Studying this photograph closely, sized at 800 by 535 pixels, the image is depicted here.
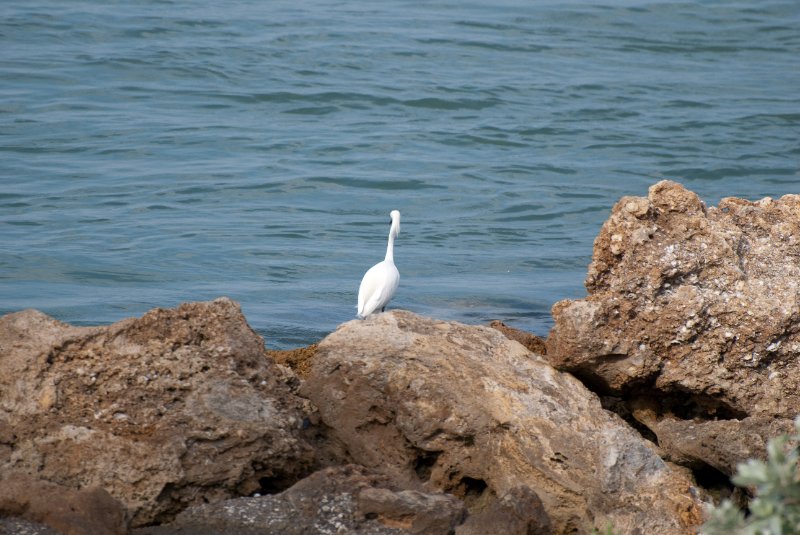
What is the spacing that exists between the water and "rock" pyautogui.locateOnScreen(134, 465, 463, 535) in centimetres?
403

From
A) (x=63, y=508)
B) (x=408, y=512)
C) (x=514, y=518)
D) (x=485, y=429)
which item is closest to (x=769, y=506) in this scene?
(x=514, y=518)

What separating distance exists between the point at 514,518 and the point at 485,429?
0.63 metres

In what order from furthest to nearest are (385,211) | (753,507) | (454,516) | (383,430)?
(385,211) → (383,430) → (454,516) → (753,507)

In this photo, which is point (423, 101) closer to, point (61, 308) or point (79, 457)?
point (61, 308)

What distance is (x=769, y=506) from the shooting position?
2.49m

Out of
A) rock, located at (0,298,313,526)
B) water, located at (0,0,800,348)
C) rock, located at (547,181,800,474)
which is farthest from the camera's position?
water, located at (0,0,800,348)

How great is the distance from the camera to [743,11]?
24094 mm

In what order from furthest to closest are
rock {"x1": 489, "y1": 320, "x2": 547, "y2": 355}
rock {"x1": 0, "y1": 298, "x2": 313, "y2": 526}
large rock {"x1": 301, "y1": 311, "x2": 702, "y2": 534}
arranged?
rock {"x1": 489, "y1": 320, "x2": 547, "y2": 355} < large rock {"x1": 301, "y1": 311, "x2": 702, "y2": 534} < rock {"x1": 0, "y1": 298, "x2": 313, "y2": 526}

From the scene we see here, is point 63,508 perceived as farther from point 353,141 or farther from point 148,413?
point 353,141

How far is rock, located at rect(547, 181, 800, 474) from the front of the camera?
514 centimetres

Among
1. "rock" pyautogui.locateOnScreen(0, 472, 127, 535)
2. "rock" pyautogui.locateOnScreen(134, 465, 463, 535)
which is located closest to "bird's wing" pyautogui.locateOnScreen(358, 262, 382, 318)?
"rock" pyautogui.locateOnScreen(134, 465, 463, 535)

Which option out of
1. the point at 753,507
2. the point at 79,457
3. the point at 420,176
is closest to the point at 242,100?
the point at 420,176

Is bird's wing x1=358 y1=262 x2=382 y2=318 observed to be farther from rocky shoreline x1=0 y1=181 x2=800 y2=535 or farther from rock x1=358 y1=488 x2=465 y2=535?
rock x1=358 y1=488 x2=465 y2=535

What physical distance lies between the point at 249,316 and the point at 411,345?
4184mm
